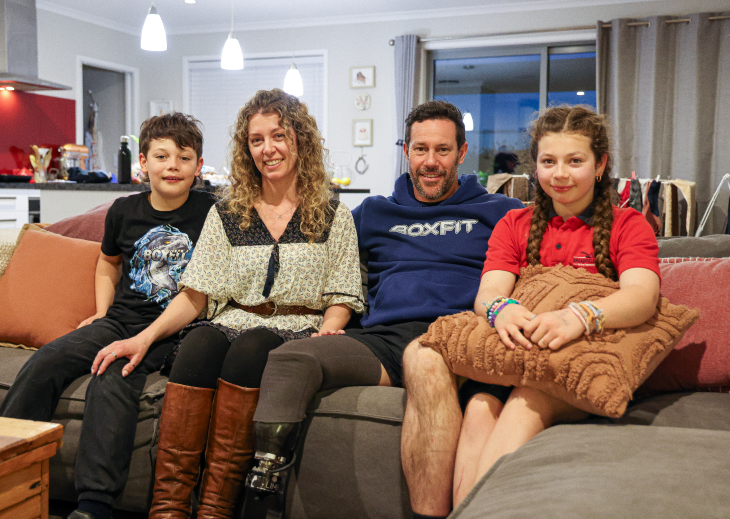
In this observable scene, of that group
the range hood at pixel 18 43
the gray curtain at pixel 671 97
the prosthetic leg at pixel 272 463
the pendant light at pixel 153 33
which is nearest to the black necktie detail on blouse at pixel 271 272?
the prosthetic leg at pixel 272 463

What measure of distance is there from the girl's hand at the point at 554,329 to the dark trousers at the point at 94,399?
107cm

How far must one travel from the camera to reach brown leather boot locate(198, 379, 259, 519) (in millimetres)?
1453

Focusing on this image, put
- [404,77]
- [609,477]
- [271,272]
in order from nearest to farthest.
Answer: [609,477] → [271,272] → [404,77]

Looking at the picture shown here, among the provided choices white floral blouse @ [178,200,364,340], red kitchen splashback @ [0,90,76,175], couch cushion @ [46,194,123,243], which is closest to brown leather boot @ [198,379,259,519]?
white floral blouse @ [178,200,364,340]

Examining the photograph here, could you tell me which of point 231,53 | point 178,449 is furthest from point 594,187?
point 231,53

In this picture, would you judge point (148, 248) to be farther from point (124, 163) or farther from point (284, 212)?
point (124, 163)

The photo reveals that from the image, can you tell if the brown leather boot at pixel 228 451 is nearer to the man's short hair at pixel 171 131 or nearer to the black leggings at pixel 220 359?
the black leggings at pixel 220 359

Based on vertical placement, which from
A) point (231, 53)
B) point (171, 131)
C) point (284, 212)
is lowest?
point (284, 212)

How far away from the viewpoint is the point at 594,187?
1.56m

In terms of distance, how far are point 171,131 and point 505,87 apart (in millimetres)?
5447

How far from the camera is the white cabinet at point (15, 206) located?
4.75 metres

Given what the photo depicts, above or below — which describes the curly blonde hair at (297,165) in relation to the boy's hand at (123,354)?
above

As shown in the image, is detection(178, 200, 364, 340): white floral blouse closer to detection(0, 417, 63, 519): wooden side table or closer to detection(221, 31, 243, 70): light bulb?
detection(0, 417, 63, 519): wooden side table

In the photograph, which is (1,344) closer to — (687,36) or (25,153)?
(25,153)
